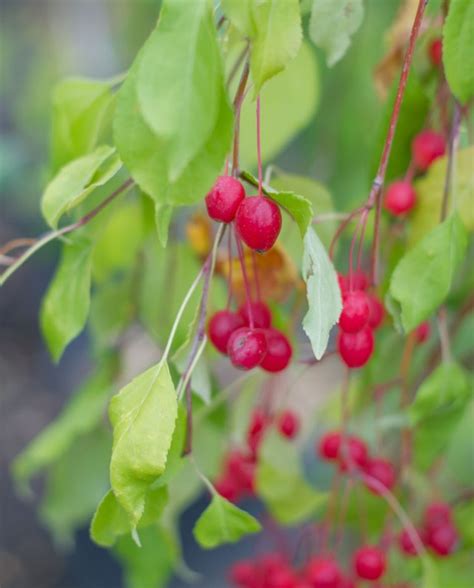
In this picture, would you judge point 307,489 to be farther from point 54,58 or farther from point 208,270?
point 54,58

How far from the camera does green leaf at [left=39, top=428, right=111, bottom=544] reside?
922mm

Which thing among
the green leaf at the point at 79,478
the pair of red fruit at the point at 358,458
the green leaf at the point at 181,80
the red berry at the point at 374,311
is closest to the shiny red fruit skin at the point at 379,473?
the pair of red fruit at the point at 358,458

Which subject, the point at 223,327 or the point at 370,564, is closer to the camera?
the point at 223,327

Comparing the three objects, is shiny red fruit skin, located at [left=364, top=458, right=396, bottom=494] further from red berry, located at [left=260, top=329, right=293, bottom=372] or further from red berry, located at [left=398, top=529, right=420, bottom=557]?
red berry, located at [left=260, top=329, right=293, bottom=372]

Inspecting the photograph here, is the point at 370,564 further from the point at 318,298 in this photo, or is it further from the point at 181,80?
the point at 181,80

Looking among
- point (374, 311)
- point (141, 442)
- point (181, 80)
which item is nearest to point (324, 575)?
point (374, 311)

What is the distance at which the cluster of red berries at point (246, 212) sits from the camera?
45 centimetres

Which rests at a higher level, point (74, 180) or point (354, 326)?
point (74, 180)

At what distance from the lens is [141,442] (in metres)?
0.44

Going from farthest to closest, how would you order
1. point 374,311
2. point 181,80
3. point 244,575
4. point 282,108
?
point 244,575 → point 282,108 → point 374,311 → point 181,80

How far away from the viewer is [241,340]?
1.66 ft

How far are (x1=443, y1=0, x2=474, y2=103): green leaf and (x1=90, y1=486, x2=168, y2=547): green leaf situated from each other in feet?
0.91

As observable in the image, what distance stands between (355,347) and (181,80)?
217mm

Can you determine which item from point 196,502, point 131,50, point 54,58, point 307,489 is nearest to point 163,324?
point 307,489
